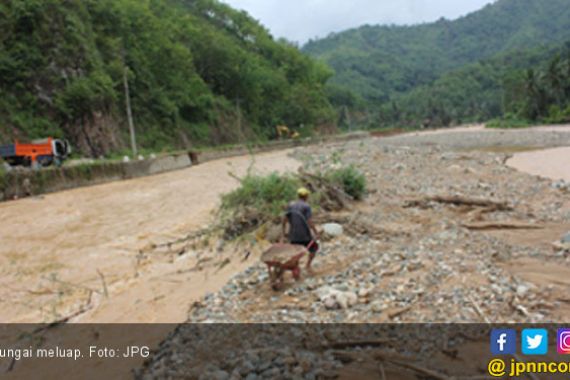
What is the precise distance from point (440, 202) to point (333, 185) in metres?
2.80

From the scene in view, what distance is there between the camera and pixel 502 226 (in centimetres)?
858

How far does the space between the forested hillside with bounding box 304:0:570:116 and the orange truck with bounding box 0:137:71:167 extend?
10353 cm

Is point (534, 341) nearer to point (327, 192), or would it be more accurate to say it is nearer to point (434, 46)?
point (327, 192)

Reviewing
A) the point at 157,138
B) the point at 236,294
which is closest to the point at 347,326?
the point at 236,294

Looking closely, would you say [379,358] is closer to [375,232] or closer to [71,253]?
[375,232]

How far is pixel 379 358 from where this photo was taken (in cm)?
385

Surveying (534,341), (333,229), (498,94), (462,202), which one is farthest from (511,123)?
(534,341)

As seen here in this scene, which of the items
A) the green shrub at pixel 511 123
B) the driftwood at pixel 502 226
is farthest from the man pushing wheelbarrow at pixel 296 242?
the green shrub at pixel 511 123

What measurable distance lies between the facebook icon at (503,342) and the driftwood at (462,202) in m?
6.40

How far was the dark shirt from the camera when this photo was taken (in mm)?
6609

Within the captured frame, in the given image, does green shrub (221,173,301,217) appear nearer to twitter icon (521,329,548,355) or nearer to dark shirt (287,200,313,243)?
dark shirt (287,200,313,243)

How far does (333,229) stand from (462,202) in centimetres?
399

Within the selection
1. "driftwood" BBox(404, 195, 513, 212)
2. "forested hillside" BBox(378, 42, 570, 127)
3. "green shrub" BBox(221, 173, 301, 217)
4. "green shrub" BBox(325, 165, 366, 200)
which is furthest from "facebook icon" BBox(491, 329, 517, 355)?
"forested hillside" BBox(378, 42, 570, 127)

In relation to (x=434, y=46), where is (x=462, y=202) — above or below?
below
